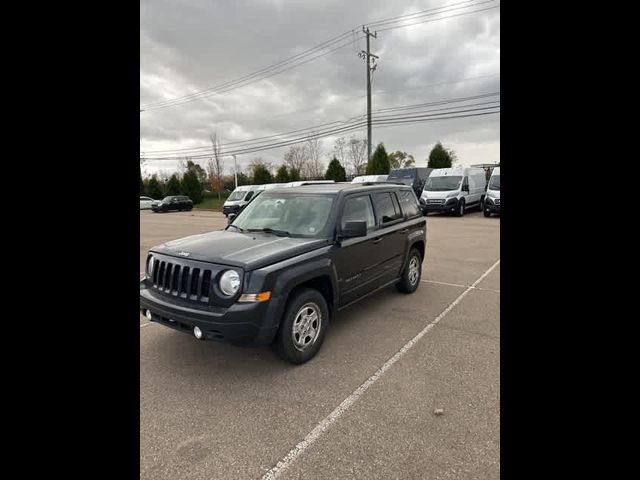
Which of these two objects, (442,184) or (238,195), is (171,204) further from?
(442,184)

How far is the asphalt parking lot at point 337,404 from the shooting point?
2.38m

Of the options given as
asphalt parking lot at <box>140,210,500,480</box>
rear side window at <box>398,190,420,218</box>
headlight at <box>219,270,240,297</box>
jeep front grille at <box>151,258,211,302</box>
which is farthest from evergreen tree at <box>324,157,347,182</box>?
headlight at <box>219,270,240,297</box>

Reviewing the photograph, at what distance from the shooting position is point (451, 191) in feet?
62.1

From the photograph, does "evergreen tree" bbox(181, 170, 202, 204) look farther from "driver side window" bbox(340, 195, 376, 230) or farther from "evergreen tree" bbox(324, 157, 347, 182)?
"driver side window" bbox(340, 195, 376, 230)

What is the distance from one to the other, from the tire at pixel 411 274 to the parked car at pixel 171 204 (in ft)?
105

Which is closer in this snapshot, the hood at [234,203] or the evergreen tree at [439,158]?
the hood at [234,203]

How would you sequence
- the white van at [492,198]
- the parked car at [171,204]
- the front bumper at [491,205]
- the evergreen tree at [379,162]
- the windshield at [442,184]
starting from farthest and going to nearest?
the parked car at [171,204]
the evergreen tree at [379,162]
the windshield at [442,184]
the front bumper at [491,205]
the white van at [492,198]

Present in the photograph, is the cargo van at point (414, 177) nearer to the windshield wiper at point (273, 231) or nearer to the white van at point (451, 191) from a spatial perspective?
the white van at point (451, 191)

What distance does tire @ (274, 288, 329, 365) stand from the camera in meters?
3.45

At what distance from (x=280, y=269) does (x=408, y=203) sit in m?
3.19

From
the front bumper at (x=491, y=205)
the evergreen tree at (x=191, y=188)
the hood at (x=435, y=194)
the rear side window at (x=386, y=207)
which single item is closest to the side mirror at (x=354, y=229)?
the rear side window at (x=386, y=207)

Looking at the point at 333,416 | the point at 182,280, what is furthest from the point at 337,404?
the point at 182,280

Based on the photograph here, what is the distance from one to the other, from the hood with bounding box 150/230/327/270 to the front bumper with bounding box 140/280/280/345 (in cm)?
37
